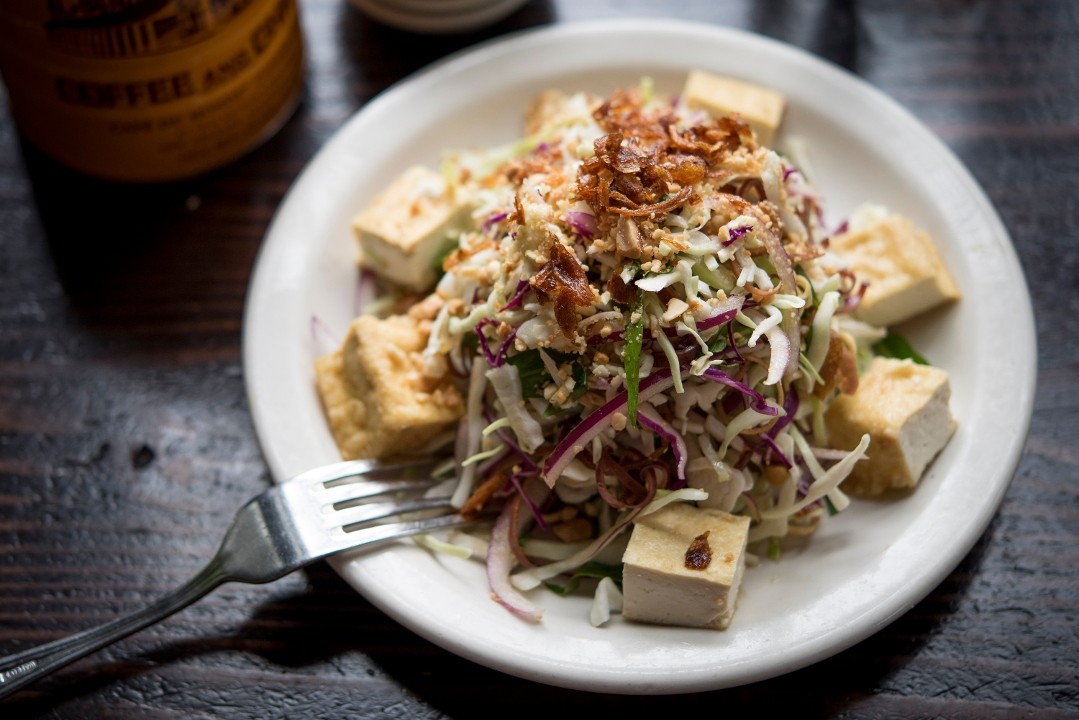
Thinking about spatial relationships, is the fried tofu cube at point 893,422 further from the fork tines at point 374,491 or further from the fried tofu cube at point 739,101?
the fork tines at point 374,491

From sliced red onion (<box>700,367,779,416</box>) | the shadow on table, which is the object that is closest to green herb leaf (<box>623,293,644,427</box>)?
sliced red onion (<box>700,367,779,416</box>)

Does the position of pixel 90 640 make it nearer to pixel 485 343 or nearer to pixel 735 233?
pixel 485 343

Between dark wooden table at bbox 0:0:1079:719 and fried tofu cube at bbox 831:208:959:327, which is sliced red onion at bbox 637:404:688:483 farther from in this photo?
fried tofu cube at bbox 831:208:959:327

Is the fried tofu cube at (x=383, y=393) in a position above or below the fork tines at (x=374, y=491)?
above

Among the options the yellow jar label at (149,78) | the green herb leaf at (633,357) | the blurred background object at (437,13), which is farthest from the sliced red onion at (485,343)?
the blurred background object at (437,13)

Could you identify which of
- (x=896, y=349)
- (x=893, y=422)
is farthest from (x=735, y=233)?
(x=896, y=349)

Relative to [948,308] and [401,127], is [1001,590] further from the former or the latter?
[401,127]
